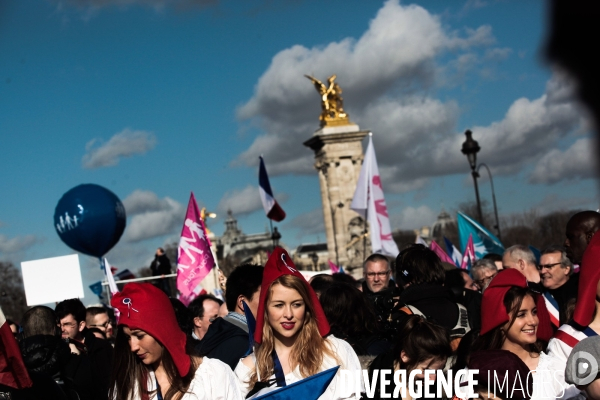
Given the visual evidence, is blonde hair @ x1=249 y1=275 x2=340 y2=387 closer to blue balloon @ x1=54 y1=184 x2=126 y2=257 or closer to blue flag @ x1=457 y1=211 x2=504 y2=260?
blue flag @ x1=457 y1=211 x2=504 y2=260

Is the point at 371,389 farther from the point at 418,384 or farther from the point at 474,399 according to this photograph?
the point at 474,399

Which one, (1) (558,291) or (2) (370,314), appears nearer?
(2) (370,314)

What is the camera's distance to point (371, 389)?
376cm

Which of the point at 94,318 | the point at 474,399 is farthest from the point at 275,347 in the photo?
the point at 94,318

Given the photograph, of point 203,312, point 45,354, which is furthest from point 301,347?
point 203,312

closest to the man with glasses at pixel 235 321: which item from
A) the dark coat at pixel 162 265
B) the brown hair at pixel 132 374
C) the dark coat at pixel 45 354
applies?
the dark coat at pixel 45 354

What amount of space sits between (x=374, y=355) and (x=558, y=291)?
9.43ft

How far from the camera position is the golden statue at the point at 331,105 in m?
49.1

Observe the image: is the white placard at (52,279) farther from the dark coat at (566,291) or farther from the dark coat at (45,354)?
the dark coat at (566,291)

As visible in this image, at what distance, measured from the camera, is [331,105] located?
162ft

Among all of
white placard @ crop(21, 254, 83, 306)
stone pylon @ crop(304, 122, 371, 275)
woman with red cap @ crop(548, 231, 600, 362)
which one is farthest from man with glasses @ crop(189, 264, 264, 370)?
stone pylon @ crop(304, 122, 371, 275)

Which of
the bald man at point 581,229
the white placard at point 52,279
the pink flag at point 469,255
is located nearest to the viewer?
the bald man at point 581,229

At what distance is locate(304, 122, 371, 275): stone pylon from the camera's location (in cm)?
4816

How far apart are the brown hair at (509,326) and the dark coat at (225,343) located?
1.53 metres
